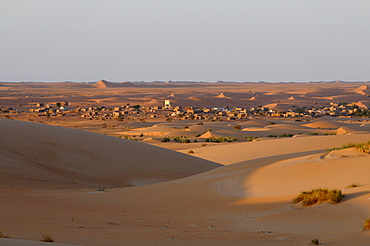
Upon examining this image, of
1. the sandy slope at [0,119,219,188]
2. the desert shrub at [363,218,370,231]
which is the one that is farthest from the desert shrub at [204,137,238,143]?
the desert shrub at [363,218,370,231]

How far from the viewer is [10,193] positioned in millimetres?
12320

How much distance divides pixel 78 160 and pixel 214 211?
375 inches

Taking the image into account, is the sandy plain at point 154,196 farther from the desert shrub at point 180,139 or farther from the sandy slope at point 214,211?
the desert shrub at point 180,139

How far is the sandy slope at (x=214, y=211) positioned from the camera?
813 centimetres

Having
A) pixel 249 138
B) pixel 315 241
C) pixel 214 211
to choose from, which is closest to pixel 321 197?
pixel 214 211

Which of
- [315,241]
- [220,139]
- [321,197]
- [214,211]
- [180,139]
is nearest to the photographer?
[315,241]

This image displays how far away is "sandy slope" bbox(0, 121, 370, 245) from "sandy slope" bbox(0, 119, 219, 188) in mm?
2747

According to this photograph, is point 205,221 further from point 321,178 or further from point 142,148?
point 142,148

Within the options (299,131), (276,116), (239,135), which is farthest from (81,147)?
(276,116)

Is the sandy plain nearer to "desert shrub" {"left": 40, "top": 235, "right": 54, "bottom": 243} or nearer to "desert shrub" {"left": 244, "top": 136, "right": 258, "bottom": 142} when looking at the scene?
"desert shrub" {"left": 40, "top": 235, "right": 54, "bottom": 243}

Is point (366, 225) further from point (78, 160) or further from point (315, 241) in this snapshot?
point (78, 160)

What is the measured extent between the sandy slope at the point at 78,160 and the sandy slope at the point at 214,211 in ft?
9.01

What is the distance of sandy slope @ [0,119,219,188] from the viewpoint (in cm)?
1620

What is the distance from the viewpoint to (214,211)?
11148 millimetres
